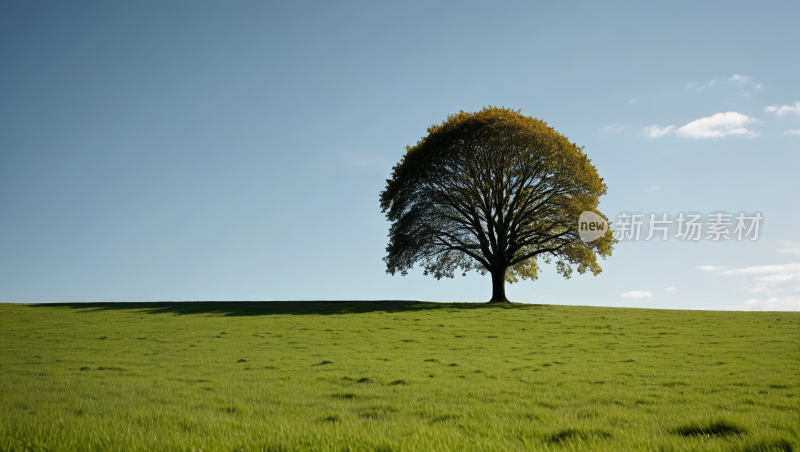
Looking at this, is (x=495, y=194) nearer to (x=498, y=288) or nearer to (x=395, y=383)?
(x=498, y=288)

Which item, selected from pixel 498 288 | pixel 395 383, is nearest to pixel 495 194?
pixel 498 288

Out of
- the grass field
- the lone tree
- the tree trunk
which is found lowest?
the grass field

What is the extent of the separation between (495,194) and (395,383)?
106ft

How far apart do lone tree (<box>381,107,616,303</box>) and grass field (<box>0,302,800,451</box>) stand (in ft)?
34.4

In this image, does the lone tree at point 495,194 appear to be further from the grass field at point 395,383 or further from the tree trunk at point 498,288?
the grass field at point 395,383

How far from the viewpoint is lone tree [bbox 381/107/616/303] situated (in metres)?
40.2

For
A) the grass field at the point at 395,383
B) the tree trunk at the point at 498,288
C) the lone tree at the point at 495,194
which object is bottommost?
the grass field at the point at 395,383

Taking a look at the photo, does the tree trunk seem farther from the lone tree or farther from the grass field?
the grass field

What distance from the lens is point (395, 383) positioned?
12.4 m

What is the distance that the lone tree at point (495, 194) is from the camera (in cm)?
4022

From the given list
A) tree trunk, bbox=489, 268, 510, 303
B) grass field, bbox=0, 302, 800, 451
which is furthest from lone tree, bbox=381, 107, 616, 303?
grass field, bbox=0, 302, 800, 451

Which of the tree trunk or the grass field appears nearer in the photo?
the grass field

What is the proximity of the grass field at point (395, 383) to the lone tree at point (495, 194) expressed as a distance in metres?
10.5

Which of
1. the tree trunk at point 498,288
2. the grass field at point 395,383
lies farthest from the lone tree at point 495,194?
the grass field at point 395,383
